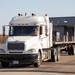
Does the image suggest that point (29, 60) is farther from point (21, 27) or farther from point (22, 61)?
point (21, 27)

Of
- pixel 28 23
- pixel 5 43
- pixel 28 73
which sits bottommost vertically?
pixel 28 73

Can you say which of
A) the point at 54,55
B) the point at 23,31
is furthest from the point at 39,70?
the point at 54,55

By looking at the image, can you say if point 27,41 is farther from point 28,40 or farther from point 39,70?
point 39,70

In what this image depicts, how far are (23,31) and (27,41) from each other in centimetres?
123


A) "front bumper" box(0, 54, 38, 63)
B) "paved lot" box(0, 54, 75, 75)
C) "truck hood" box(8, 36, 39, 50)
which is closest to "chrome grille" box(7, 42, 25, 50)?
"truck hood" box(8, 36, 39, 50)

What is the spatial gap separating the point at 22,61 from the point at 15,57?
0.47 meters

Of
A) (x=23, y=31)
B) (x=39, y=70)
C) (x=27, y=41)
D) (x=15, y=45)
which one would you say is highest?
(x=23, y=31)

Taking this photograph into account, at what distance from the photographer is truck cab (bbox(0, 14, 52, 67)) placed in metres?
19.5

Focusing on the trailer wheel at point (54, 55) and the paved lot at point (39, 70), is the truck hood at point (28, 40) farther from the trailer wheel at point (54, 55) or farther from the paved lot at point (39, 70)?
the trailer wheel at point (54, 55)

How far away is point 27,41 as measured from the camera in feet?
64.8

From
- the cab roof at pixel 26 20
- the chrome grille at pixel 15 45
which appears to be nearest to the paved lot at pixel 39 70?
the chrome grille at pixel 15 45

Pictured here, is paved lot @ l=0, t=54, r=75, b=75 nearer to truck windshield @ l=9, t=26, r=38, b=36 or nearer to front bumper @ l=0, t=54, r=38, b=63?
front bumper @ l=0, t=54, r=38, b=63

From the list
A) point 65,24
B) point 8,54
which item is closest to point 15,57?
point 8,54

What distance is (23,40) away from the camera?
19.8 metres
